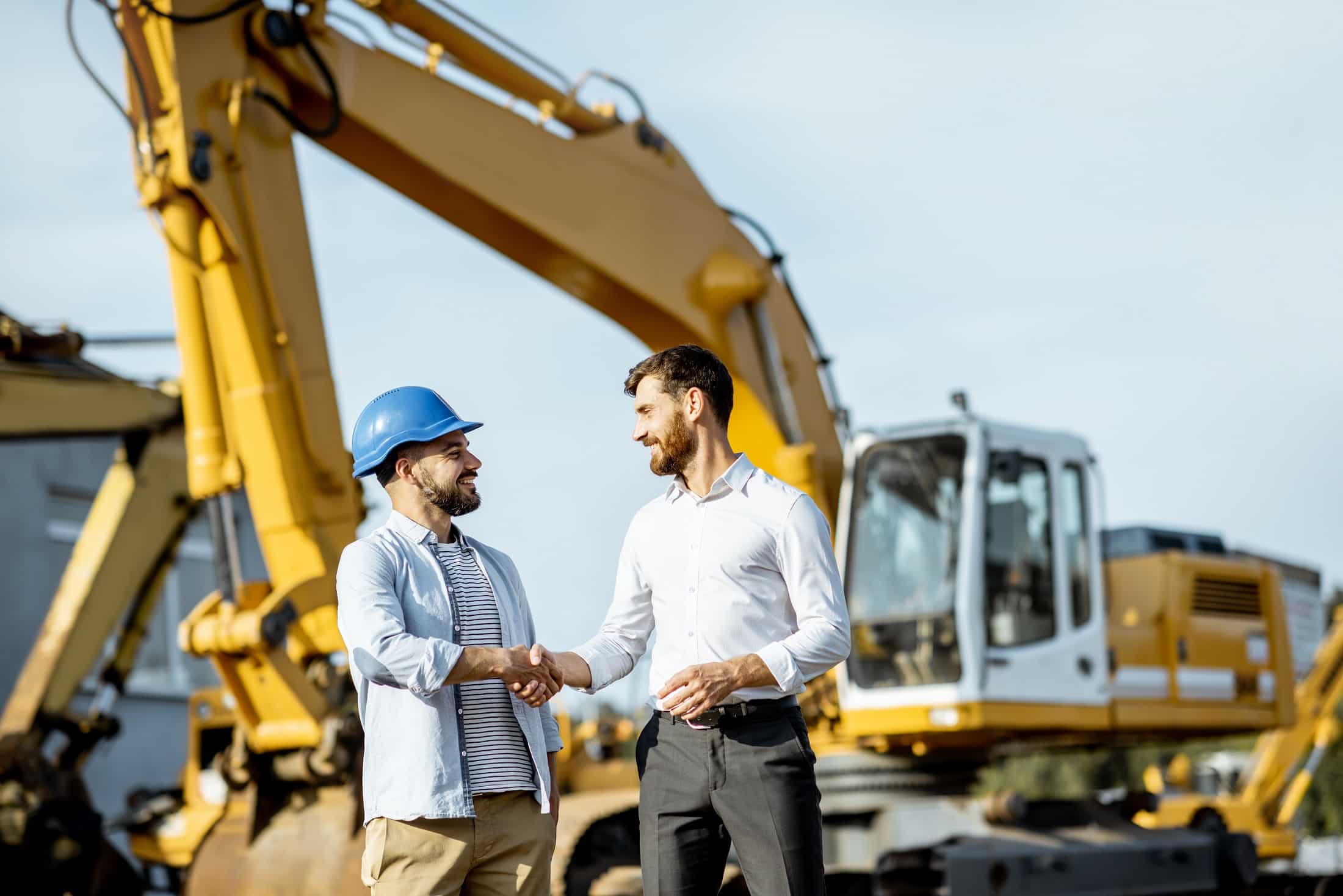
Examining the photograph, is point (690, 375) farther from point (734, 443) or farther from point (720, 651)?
point (734, 443)

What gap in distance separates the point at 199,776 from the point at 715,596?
571cm

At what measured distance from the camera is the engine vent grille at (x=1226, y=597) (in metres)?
9.96

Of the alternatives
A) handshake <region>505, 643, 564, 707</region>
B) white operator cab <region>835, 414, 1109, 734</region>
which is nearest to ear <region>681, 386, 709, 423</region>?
handshake <region>505, 643, 564, 707</region>

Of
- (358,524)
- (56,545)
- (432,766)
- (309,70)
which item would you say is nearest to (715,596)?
(432,766)

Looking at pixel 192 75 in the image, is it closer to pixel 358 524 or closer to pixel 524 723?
pixel 358 524

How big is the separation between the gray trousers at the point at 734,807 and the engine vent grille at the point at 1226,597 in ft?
24.0

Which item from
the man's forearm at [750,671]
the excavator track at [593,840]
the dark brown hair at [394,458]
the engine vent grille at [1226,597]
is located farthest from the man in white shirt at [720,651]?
the engine vent grille at [1226,597]

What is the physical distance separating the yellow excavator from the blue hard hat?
376 centimetres

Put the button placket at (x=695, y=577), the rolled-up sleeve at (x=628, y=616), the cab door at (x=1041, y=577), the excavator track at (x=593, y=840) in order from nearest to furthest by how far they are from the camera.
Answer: the button placket at (x=695, y=577) → the rolled-up sleeve at (x=628, y=616) → the excavator track at (x=593, y=840) → the cab door at (x=1041, y=577)

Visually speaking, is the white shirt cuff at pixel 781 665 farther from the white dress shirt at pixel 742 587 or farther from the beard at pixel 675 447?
the beard at pixel 675 447

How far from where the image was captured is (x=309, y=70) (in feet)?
24.5

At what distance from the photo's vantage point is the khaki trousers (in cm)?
309

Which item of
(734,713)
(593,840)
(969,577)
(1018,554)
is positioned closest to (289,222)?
(593,840)

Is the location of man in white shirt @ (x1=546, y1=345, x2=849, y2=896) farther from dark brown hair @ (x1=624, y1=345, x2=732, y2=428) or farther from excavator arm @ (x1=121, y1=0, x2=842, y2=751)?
excavator arm @ (x1=121, y1=0, x2=842, y2=751)
